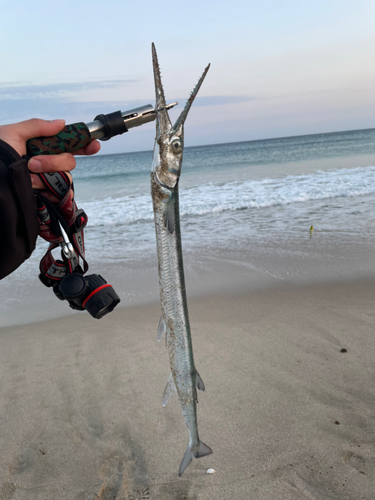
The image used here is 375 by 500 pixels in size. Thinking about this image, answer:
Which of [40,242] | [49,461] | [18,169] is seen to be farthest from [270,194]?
[18,169]

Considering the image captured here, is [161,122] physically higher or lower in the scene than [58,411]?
higher

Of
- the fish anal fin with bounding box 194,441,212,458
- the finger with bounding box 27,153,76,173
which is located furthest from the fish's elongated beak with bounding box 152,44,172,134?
the fish anal fin with bounding box 194,441,212,458

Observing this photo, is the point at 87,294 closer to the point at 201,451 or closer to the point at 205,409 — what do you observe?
the point at 201,451

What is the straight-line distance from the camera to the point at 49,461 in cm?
309

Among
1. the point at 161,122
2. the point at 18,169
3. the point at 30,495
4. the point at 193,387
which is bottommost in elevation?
the point at 30,495

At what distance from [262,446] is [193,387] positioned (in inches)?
59.5

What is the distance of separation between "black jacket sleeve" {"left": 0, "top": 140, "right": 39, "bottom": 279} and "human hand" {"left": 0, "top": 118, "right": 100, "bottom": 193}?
8 cm

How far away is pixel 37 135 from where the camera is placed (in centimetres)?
131

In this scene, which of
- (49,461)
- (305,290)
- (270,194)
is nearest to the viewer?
(49,461)

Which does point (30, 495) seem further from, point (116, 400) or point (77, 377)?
point (77, 377)

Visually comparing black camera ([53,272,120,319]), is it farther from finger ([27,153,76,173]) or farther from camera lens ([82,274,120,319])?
finger ([27,153,76,173])

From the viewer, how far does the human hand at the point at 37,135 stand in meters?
1.23

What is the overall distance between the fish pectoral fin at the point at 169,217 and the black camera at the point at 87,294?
0.60 m

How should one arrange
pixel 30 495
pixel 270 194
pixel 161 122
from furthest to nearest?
pixel 270 194, pixel 30 495, pixel 161 122
